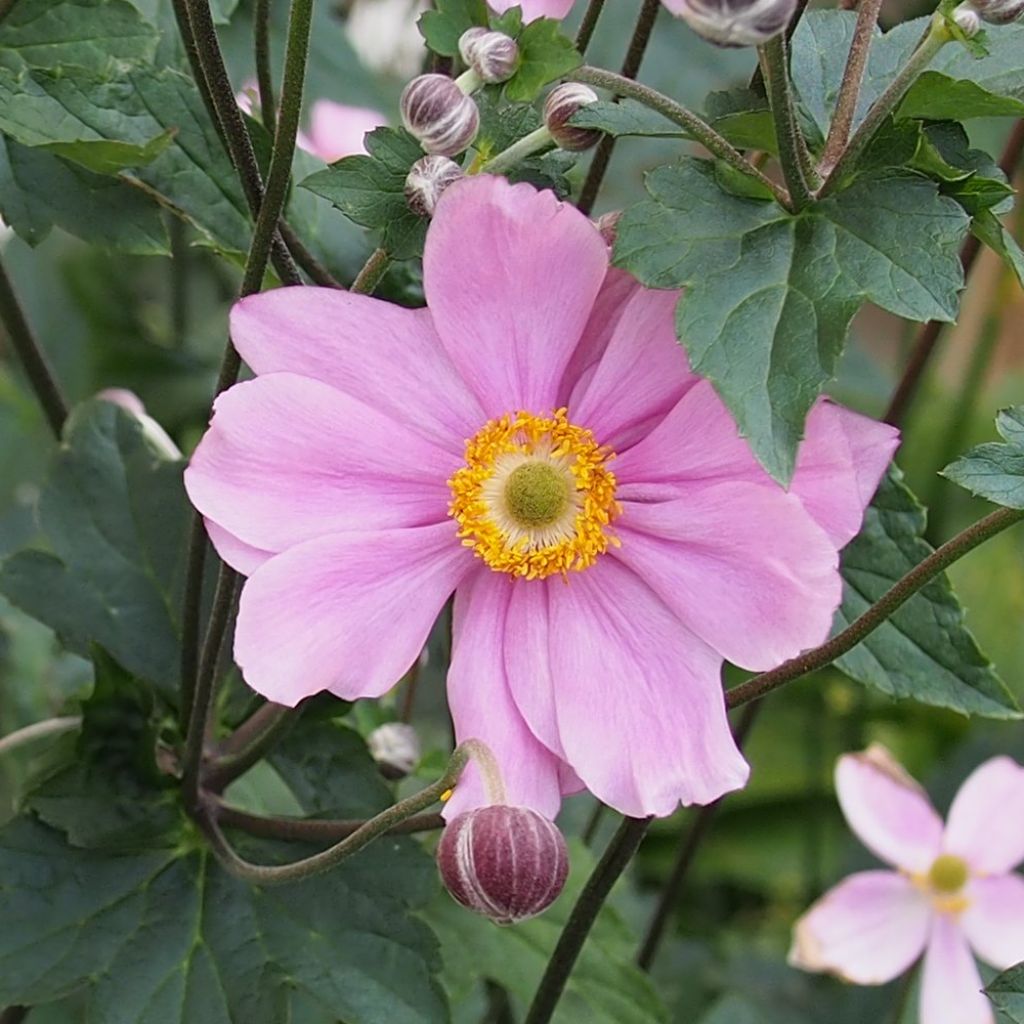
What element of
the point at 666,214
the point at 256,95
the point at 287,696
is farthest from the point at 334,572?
the point at 256,95

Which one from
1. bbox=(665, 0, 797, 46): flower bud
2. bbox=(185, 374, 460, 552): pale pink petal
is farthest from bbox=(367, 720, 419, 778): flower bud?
bbox=(665, 0, 797, 46): flower bud

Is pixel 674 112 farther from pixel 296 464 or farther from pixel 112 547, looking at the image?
pixel 112 547

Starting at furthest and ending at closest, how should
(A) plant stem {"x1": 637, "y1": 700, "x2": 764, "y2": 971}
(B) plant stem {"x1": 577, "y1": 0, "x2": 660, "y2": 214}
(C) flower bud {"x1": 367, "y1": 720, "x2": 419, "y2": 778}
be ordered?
(A) plant stem {"x1": 637, "y1": 700, "x2": 764, "y2": 971}, (C) flower bud {"x1": 367, "y1": 720, "x2": 419, "y2": 778}, (B) plant stem {"x1": 577, "y1": 0, "x2": 660, "y2": 214}

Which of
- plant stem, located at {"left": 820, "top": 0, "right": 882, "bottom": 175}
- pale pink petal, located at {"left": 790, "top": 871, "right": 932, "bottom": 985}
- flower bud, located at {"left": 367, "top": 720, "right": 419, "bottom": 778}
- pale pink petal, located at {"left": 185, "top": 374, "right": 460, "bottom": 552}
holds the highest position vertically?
plant stem, located at {"left": 820, "top": 0, "right": 882, "bottom": 175}

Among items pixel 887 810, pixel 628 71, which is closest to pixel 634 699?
pixel 628 71

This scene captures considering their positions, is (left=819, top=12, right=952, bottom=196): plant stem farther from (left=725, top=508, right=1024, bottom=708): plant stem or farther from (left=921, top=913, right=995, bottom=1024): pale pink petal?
(left=921, top=913, right=995, bottom=1024): pale pink petal

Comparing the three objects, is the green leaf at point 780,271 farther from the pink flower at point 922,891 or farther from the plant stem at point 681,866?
the pink flower at point 922,891

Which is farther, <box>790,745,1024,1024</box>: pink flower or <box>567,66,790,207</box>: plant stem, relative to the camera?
<box>790,745,1024,1024</box>: pink flower

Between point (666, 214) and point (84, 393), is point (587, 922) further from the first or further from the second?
point (84, 393)
